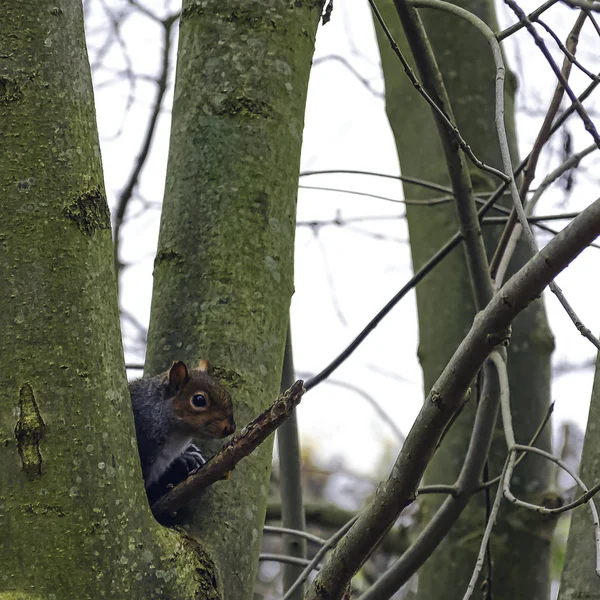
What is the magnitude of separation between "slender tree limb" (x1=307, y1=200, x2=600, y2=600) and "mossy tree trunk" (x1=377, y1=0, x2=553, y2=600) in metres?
1.43

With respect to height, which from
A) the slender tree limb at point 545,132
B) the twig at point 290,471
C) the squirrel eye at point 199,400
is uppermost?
the slender tree limb at point 545,132

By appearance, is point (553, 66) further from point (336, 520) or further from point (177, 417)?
point (336, 520)

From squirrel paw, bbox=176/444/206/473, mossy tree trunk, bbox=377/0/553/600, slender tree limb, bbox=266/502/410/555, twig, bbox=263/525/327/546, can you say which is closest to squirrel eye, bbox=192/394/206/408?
squirrel paw, bbox=176/444/206/473

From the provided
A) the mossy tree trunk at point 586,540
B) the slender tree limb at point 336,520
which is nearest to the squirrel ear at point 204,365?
the mossy tree trunk at point 586,540

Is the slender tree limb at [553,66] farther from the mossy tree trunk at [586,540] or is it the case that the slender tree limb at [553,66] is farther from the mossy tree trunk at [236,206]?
the mossy tree trunk at [586,540]

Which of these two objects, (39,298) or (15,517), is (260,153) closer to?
(39,298)

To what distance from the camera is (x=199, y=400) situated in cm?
183

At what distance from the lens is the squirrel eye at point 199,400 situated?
175cm

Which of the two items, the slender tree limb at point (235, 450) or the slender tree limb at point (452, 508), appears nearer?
the slender tree limb at point (235, 450)

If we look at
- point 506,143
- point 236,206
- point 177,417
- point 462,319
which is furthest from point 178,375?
point 462,319

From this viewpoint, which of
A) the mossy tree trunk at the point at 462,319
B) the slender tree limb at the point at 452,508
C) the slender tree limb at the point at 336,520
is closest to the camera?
the slender tree limb at the point at 452,508

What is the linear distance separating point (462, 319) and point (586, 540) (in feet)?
3.65

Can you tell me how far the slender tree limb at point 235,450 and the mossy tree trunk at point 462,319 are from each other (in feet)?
4.72

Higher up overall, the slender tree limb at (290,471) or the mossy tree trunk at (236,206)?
the mossy tree trunk at (236,206)
